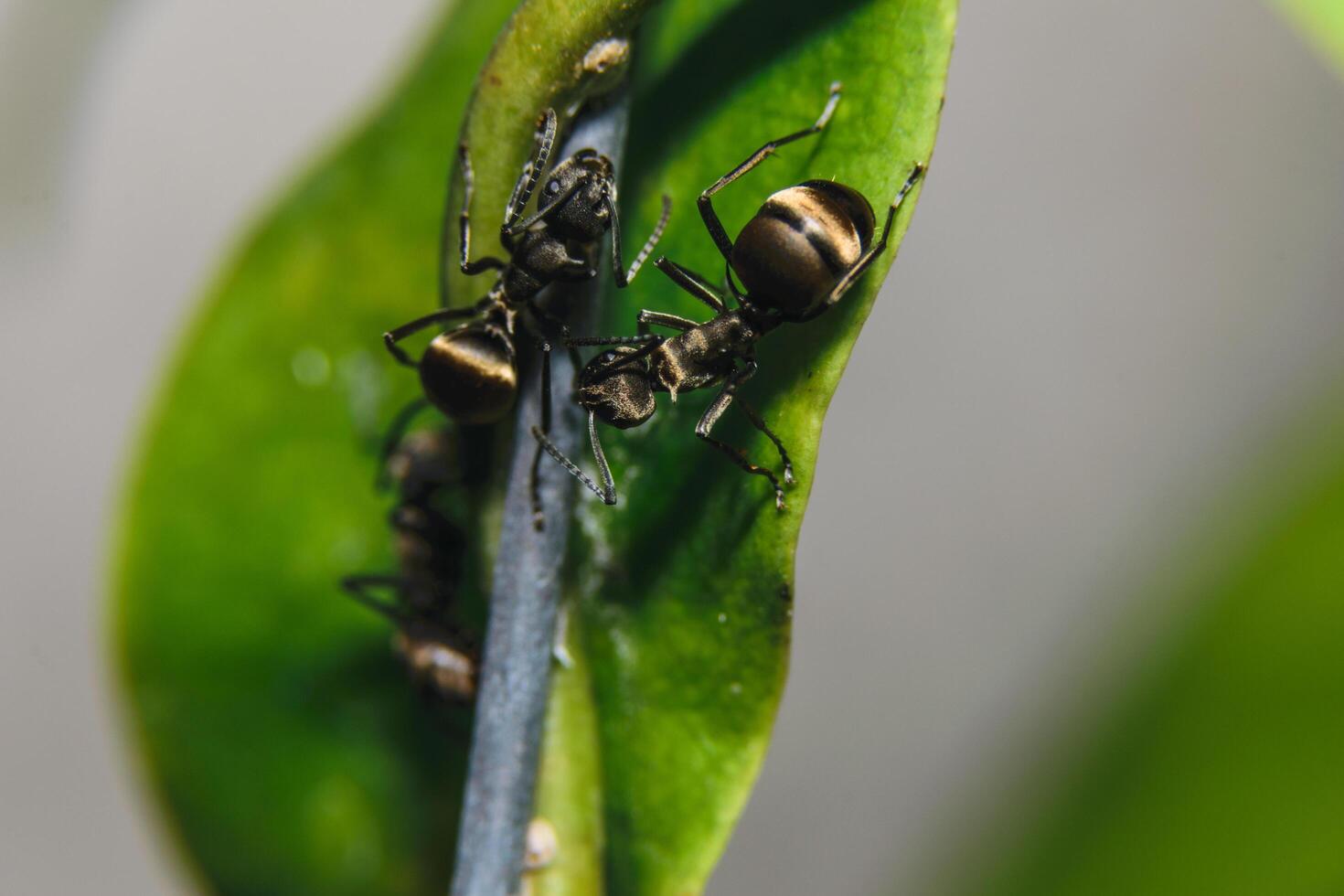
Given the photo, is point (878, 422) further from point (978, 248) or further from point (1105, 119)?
point (1105, 119)

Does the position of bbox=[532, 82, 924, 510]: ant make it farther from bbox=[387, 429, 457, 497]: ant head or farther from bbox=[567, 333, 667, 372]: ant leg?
bbox=[387, 429, 457, 497]: ant head

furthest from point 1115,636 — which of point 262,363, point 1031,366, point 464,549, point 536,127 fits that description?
point 536,127

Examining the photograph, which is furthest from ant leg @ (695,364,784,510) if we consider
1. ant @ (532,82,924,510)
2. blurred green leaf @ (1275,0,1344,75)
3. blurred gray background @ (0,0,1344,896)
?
blurred gray background @ (0,0,1344,896)

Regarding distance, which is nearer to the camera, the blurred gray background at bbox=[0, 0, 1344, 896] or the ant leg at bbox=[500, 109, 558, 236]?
the ant leg at bbox=[500, 109, 558, 236]

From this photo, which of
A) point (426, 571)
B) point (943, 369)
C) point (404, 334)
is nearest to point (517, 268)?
point (404, 334)

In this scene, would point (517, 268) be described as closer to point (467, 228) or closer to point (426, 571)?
point (467, 228)

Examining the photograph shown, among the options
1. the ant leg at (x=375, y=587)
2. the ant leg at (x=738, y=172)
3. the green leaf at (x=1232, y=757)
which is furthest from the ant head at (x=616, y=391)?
the green leaf at (x=1232, y=757)
